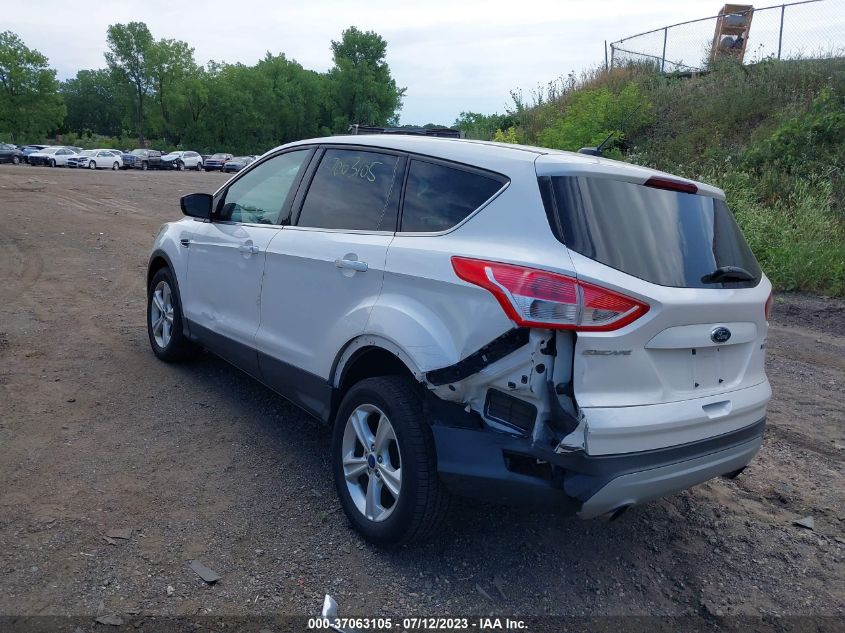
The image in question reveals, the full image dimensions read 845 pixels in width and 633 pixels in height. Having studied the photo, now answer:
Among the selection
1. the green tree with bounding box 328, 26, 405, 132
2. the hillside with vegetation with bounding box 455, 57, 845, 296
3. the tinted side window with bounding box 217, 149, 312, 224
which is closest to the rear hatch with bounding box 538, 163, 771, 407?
the tinted side window with bounding box 217, 149, 312, 224

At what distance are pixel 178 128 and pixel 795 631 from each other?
9270cm

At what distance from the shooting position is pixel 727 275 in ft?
10.9

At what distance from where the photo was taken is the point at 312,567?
11.0 ft

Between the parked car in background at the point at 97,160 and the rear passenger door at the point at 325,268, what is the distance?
167 feet

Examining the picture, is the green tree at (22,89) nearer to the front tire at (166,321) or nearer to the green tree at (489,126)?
the green tree at (489,126)

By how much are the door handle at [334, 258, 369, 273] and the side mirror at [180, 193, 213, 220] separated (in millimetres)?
1971

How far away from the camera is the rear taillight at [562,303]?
2.79 meters

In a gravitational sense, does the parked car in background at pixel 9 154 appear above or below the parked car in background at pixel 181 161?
above

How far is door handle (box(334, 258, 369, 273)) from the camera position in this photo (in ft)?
12.0

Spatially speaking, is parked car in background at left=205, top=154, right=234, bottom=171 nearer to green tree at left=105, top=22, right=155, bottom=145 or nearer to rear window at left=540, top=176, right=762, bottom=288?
green tree at left=105, top=22, right=155, bottom=145

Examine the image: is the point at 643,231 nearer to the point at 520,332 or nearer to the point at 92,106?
the point at 520,332

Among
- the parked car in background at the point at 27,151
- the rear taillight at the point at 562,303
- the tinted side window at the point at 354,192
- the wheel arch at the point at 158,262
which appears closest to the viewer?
the rear taillight at the point at 562,303

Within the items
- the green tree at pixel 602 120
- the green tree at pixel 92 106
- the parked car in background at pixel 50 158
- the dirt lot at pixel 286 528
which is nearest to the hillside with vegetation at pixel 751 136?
the green tree at pixel 602 120

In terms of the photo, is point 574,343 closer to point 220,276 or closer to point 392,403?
point 392,403
